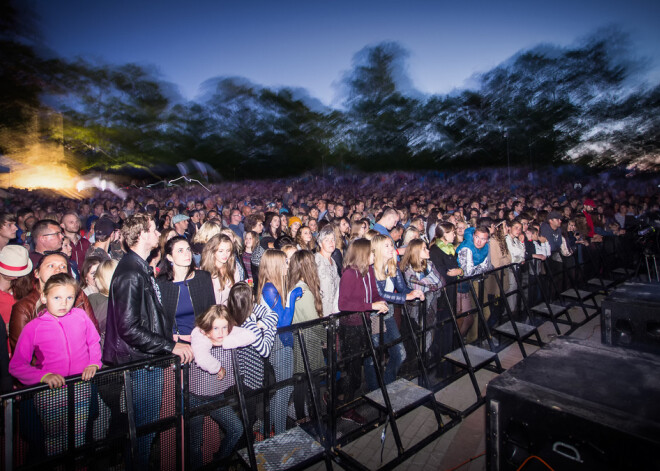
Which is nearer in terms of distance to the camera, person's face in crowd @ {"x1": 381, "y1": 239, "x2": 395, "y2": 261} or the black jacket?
the black jacket

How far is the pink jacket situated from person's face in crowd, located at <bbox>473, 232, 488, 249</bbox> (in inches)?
204

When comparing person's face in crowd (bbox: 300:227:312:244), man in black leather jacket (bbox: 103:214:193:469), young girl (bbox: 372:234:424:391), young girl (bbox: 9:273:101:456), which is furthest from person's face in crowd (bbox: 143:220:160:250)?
person's face in crowd (bbox: 300:227:312:244)

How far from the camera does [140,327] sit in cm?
257

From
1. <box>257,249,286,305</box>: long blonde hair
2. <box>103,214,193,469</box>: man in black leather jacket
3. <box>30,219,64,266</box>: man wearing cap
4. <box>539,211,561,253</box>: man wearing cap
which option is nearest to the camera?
<box>103,214,193,469</box>: man in black leather jacket

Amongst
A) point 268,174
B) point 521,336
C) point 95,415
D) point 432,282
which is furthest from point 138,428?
point 268,174

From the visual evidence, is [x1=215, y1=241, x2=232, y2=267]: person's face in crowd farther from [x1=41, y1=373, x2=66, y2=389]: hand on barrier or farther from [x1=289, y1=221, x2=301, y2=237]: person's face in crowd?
[x1=289, y1=221, x2=301, y2=237]: person's face in crowd

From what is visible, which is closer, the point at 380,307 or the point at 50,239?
the point at 380,307

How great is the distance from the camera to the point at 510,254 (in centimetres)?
632

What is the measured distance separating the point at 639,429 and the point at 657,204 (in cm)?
1906

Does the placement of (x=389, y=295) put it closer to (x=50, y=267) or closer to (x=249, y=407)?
(x=249, y=407)

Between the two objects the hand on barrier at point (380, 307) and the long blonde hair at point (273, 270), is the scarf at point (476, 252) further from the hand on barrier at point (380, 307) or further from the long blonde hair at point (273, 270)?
the long blonde hair at point (273, 270)

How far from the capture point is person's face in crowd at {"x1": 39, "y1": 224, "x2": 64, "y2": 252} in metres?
4.04

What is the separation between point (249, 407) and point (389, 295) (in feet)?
6.61

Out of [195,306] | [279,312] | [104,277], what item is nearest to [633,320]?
[279,312]
